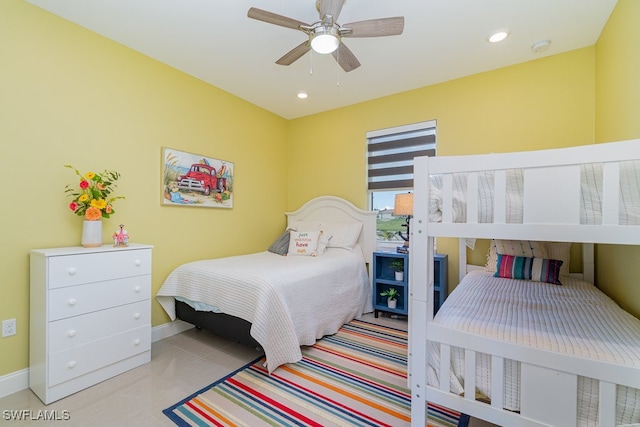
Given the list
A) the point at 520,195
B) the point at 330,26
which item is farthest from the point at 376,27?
the point at 520,195

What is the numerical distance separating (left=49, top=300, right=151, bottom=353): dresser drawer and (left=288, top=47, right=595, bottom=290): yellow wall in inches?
99.9

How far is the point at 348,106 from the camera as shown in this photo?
12.1 ft

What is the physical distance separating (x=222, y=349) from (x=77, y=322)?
1.06m

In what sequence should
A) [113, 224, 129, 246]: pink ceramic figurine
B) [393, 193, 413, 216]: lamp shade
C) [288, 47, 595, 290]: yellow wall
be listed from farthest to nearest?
[393, 193, 413, 216]: lamp shade < [288, 47, 595, 290]: yellow wall < [113, 224, 129, 246]: pink ceramic figurine

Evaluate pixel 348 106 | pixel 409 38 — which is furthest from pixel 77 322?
pixel 348 106

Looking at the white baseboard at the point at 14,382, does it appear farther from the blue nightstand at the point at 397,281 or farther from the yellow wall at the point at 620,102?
the yellow wall at the point at 620,102

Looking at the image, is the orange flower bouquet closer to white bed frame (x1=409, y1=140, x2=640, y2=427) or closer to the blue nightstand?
white bed frame (x1=409, y1=140, x2=640, y2=427)

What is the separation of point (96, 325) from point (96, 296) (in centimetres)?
20

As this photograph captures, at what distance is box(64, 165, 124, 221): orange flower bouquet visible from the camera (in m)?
2.02

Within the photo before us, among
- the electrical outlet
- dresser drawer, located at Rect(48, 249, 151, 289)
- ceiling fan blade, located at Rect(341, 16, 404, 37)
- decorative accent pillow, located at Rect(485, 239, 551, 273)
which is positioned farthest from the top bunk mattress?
the electrical outlet

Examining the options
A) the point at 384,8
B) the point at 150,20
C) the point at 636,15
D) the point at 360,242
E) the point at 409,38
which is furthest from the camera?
the point at 360,242

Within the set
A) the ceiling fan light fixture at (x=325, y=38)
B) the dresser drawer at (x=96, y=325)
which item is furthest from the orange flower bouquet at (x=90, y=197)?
the ceiling fan light fixture at (x=325, y=38)

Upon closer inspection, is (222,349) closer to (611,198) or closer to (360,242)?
(360,242)

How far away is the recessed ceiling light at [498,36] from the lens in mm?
2197
